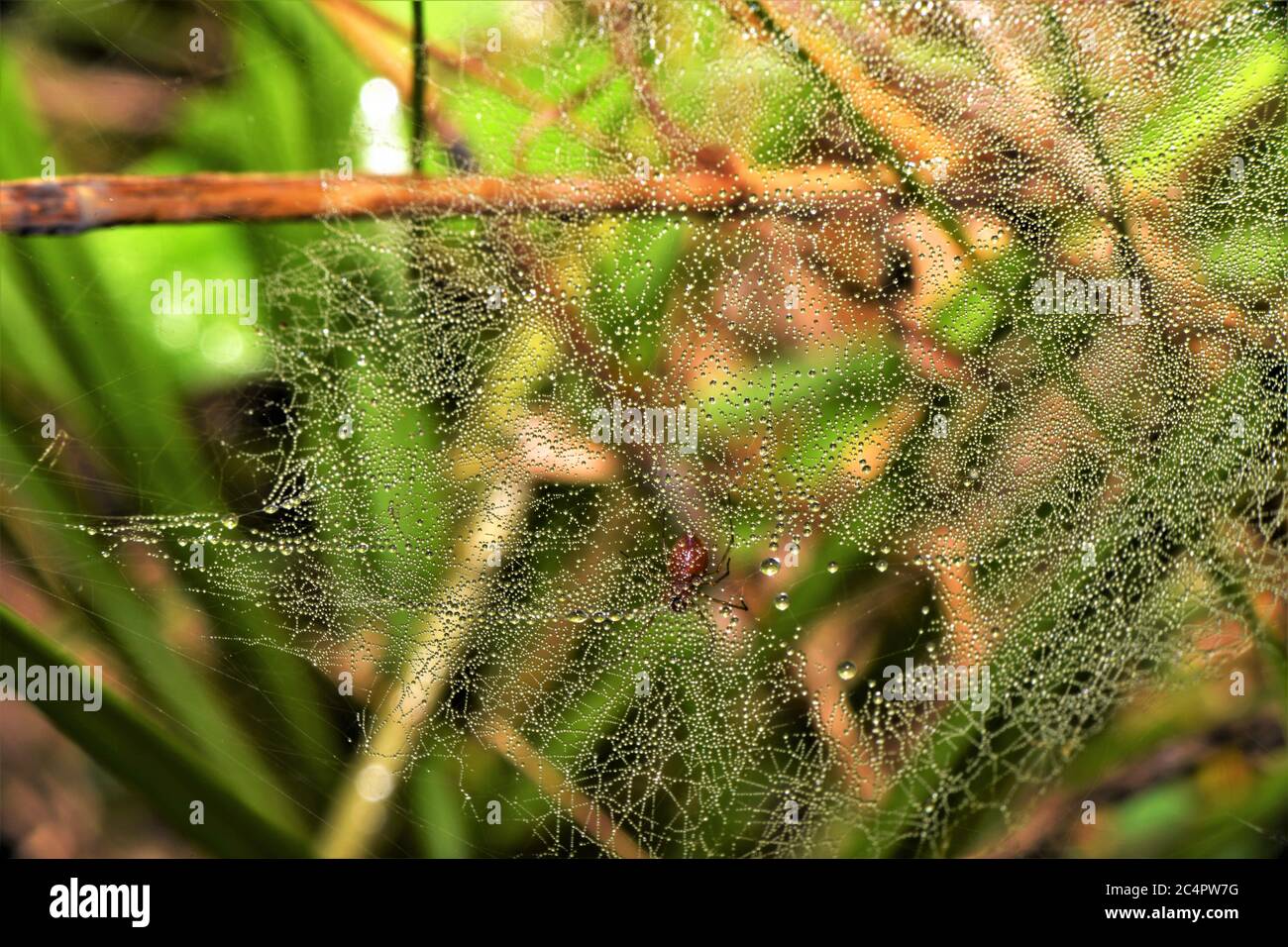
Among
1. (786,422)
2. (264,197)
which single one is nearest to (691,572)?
(786,422)

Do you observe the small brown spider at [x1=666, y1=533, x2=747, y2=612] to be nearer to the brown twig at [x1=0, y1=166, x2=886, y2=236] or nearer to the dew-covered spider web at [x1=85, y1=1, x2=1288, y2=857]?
the dew-covered spider web at [x1=85, y1=1, x2=1288, y2=857]

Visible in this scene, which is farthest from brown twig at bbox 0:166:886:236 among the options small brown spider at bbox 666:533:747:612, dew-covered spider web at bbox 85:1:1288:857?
small brown spider at bbox 666:533:747:612

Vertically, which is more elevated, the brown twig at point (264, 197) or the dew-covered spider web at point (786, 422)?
the brown twig at point (264, 197)

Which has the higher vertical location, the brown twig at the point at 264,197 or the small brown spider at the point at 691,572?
the brown twig at the point at 264,197

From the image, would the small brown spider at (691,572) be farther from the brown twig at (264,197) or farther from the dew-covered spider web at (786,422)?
the brown twig at (264,197)

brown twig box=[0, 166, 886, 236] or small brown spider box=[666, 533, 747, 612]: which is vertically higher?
brown twig box=[0, 166, 886, 236]

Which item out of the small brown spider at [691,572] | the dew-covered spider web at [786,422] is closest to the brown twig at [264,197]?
the dew-covered spider web at [786,422]
